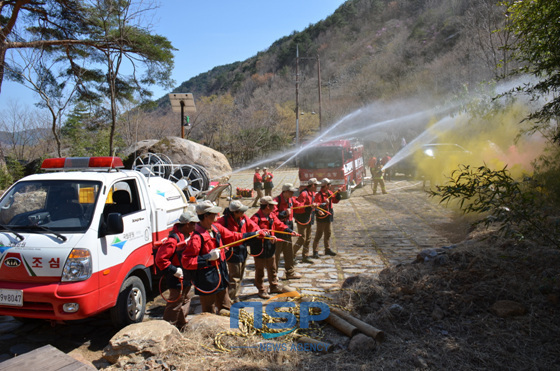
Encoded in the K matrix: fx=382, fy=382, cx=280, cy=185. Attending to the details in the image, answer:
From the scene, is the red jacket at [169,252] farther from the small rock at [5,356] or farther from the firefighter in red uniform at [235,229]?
the small rock at [5,356]

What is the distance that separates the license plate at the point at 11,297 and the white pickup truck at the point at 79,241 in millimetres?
11

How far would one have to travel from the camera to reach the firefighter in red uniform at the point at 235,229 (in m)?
6.03

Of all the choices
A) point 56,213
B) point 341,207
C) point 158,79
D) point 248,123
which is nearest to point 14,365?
point 56,213

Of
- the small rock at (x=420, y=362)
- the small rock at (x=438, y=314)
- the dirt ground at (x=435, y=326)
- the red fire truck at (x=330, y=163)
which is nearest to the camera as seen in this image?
the small rock at (x=420, y=362)

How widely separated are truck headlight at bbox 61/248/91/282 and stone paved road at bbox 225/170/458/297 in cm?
297

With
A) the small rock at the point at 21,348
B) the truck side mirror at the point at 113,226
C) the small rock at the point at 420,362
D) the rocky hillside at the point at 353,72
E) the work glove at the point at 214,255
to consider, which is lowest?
the small rock at the point at 420,362

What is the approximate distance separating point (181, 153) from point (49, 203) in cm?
1102

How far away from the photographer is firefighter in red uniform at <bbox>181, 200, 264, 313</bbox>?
479 centimetres

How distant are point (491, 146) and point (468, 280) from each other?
14.6 meters

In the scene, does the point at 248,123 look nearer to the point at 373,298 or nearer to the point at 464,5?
the point at 373,298

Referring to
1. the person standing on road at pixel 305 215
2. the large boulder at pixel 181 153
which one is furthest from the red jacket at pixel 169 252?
the large boulder at pixel 181 153

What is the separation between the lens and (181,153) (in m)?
16.0
